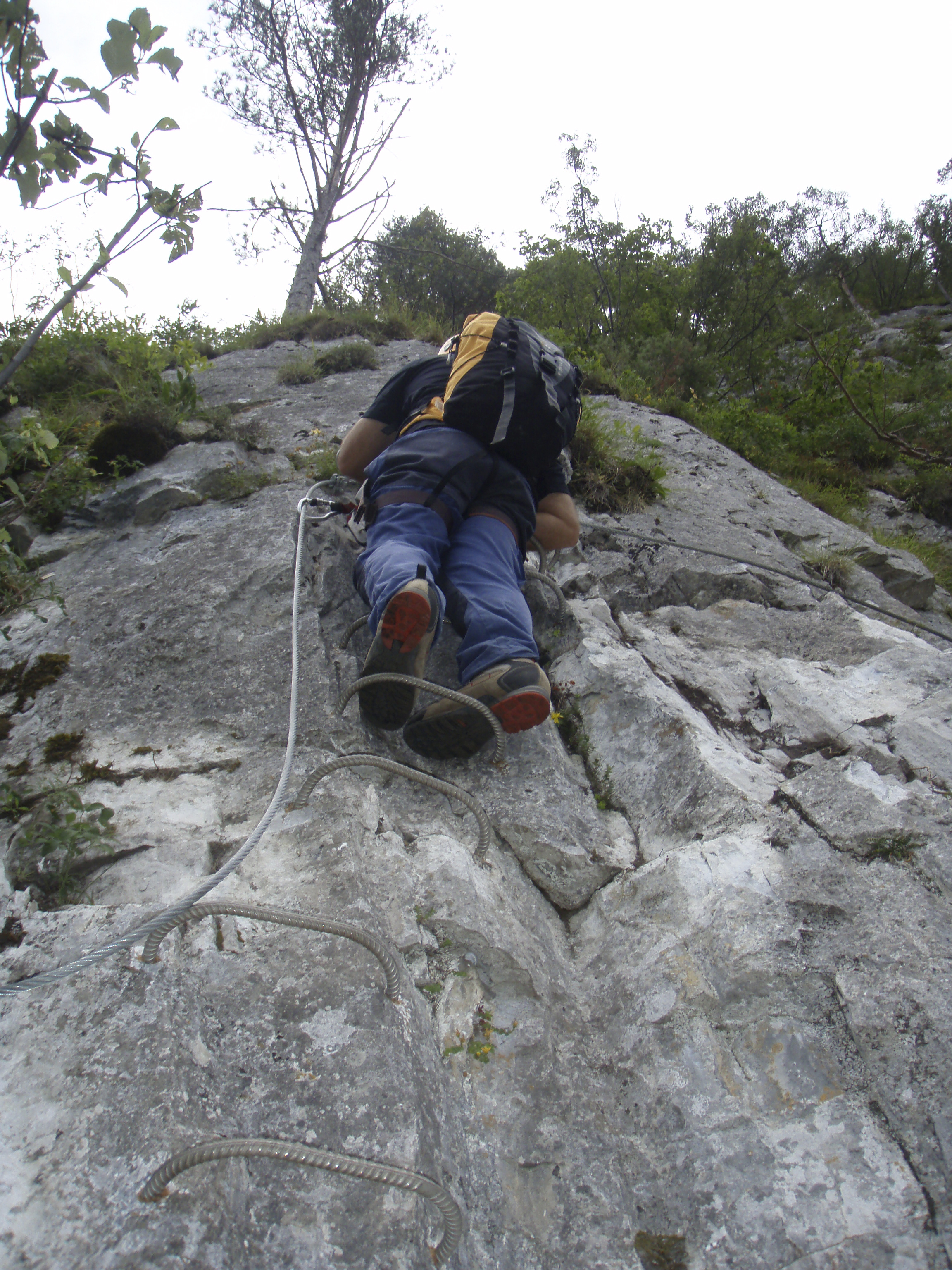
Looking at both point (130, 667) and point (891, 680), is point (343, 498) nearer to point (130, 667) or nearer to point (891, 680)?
point (130, 667)

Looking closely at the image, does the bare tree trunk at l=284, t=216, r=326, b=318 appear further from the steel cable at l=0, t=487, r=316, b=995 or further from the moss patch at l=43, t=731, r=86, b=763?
the steel cable at l=0, t=487, r=316, b=995

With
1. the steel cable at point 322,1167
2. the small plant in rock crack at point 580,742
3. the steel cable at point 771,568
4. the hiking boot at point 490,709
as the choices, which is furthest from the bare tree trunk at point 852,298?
the steel cable at point 322,1167

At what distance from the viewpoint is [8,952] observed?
173cm

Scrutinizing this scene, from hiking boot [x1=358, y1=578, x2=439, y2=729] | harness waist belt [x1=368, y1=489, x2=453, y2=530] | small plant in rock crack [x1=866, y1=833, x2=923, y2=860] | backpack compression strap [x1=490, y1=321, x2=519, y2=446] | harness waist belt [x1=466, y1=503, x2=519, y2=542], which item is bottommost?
small plant in rock crack [x1=866, y1=833, x2=923, y2=860]

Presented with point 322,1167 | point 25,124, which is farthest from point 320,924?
point 25,124

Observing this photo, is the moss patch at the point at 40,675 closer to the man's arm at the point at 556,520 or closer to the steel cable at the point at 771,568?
the man's arm at the point at 556,520

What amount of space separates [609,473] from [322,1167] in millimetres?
4512

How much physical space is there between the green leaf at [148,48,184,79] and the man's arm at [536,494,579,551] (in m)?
2.60

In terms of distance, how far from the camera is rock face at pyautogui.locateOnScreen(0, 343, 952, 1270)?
1.47m

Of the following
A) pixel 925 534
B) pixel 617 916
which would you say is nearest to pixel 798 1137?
pixel 617 916

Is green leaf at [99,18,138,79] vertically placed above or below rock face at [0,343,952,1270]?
above

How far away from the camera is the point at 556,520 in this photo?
3619mm

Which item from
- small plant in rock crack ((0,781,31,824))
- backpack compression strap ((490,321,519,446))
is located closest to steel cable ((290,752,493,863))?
small plant in rock crack ((0,781,31,824))

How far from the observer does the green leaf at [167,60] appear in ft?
3.83
